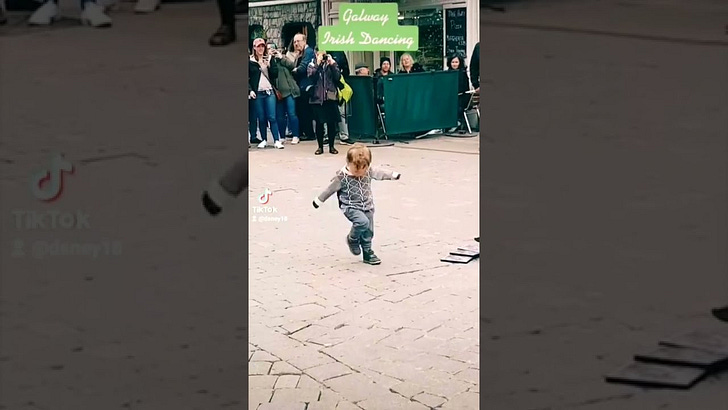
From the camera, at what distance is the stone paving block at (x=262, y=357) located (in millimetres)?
3742

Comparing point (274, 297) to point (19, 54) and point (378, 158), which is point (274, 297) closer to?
point (378, 158)

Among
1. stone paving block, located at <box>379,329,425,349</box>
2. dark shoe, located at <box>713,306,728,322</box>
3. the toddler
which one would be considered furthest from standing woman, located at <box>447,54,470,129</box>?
dark shoe, located at <box>713,306,728,322</box>

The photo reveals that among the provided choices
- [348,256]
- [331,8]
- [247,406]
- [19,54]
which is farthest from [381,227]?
[19,54]

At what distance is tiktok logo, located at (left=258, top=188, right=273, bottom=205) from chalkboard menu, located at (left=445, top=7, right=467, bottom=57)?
105 cm

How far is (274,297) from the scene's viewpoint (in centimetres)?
417

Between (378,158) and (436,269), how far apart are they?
0.58 m

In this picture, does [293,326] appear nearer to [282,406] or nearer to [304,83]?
[282,406]

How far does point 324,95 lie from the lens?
4.17 meters

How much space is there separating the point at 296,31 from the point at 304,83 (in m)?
0.23

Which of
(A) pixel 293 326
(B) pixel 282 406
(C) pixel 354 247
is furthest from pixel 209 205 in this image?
(C) pixel 354 247

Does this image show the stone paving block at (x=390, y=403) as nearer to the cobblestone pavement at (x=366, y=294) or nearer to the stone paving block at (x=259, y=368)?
the cobblestone pavement at (x=366, y=294)

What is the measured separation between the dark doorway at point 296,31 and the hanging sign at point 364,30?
0.53 feet

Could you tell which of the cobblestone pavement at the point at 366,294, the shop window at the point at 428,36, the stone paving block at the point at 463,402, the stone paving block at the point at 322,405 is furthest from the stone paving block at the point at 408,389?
the shop window at the point at 428,36

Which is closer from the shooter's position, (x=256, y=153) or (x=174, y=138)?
(x=174, y=138)
